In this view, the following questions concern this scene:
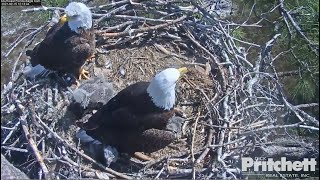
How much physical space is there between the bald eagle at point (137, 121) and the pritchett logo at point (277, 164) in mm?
521

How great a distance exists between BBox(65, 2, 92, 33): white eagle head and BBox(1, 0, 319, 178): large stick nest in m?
0.36

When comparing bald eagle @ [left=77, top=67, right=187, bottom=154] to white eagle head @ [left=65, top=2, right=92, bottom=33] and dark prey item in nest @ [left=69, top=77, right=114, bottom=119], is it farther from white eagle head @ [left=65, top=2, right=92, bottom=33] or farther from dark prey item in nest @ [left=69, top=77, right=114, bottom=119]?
white eagle head @ [left=65, top=2, right=92, bottom=33]

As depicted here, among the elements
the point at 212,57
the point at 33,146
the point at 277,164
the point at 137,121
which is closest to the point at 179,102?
the point at 212,57

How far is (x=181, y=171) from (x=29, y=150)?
3.24 ft

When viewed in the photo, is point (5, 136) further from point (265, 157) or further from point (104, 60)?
point (265, 157)

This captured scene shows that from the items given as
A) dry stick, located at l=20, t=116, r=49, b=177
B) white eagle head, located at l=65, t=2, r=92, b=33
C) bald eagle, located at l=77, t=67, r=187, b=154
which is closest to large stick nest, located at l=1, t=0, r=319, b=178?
dry stick, located at l=20, t=116, r=49, b=177

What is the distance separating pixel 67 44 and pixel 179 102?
0.91 meters

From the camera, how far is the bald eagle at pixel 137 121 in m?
3.57

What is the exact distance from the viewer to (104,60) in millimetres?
4332

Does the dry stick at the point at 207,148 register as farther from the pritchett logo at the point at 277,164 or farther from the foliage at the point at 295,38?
the foliage at the point at 295,38

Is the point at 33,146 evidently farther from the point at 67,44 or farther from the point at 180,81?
the point at 180,81

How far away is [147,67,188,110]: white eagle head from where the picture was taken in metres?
3.46

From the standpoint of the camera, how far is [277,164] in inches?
143

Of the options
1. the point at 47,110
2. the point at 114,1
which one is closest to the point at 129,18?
the point at 114,1
